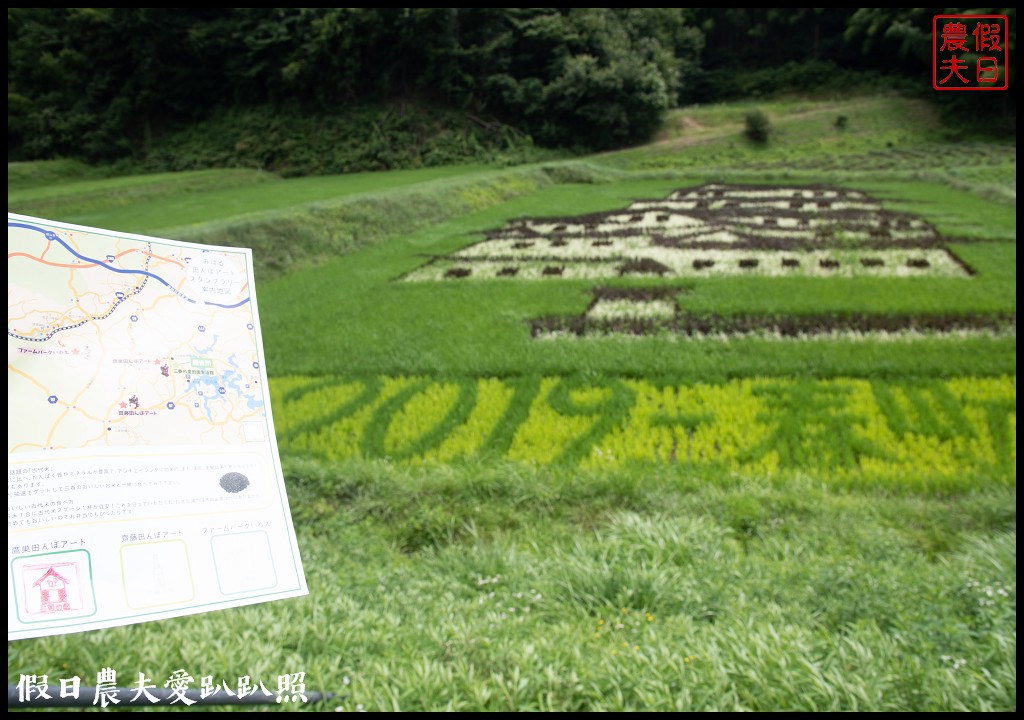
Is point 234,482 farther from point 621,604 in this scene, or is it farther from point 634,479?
point 634,479

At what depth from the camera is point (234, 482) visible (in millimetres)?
1380

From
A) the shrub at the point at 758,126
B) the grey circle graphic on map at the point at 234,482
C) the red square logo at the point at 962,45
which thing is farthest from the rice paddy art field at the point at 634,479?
the shrub at the point at 758,126

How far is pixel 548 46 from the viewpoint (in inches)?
1022

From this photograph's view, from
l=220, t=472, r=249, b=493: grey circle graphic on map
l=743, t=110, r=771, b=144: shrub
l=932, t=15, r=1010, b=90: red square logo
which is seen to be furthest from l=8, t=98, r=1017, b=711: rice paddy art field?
l=743, t=110, r=771, b=144: shrub

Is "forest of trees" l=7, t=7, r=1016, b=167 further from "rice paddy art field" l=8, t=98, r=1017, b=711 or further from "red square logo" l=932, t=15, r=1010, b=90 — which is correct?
"red square logo" l=932, t=15, r=1010, b=90

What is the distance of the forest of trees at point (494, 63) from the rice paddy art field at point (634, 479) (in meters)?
11.7

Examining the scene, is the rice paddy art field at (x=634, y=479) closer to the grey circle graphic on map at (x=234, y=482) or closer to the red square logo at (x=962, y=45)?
the grey circle graphic on map at (x=234, y=482)

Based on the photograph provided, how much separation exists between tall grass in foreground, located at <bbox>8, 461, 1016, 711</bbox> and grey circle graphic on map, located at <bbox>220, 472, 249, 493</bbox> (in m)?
1.18

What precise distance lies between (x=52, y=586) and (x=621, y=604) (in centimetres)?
212

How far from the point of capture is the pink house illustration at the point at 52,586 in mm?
1156

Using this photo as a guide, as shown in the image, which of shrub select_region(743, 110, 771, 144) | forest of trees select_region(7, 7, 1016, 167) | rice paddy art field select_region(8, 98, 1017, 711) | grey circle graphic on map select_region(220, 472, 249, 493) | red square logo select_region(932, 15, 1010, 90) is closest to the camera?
grey circle graphic on map select_region(220, 472, 249, 493)

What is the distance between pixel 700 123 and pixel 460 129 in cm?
988

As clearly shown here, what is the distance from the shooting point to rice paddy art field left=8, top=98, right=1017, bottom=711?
234 centimetres

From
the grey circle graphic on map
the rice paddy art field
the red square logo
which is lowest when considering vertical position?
the rice paddy art field
